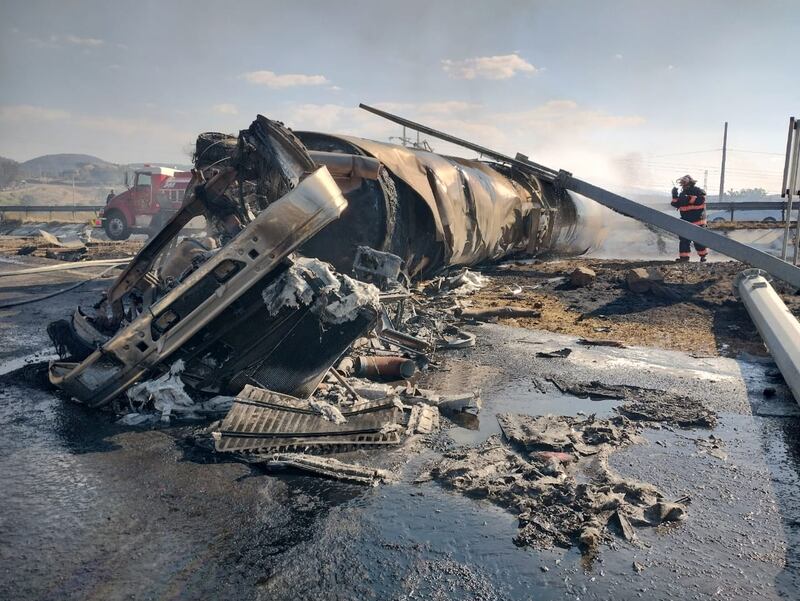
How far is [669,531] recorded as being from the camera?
7.78ft

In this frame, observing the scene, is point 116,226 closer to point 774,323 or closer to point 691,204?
point 691,204

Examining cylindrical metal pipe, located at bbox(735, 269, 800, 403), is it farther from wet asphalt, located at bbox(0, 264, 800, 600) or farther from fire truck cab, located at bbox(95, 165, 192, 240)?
fire truck cab, located at bbox(95, 165, 192, 240)

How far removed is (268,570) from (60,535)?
35.1 inches

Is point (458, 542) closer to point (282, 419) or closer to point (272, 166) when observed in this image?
point (282, 419)

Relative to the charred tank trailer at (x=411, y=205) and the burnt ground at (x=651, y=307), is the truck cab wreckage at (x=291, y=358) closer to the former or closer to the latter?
the charred tank trailer at (x=411, y=205)

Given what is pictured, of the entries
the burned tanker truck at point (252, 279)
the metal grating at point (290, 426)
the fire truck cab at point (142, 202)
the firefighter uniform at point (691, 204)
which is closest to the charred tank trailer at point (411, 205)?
the burned tanker truck at point (252, 279)

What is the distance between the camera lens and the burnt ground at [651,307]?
5.99 metres

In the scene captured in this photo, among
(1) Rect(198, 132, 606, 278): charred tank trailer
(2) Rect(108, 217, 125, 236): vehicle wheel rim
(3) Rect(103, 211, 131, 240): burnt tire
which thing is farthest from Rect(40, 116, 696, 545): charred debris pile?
(2) Rect(108, 217, 125, 236): vehicle wheel rim

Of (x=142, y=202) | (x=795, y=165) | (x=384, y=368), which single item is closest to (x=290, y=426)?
(x=384, y=368)

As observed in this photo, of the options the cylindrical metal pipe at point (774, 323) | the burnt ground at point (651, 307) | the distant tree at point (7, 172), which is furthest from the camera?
the distant tree at point (7, 172)

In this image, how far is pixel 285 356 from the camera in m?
3.78

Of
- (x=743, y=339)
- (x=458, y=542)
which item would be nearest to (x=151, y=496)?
(x=458, y=542)

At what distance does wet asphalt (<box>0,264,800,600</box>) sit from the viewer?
2008 mm

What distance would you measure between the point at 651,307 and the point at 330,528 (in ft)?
20.2
